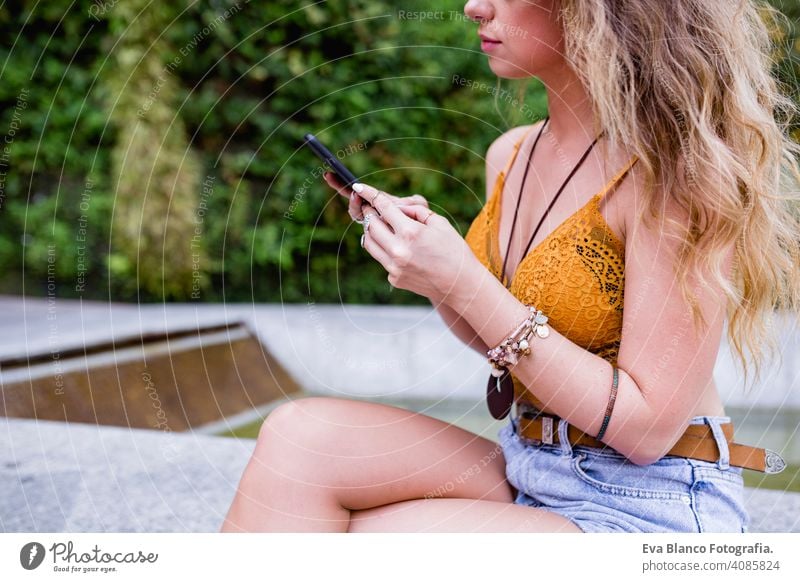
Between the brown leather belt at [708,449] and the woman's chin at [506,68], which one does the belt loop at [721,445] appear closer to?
the brown leather belt at [708,449]

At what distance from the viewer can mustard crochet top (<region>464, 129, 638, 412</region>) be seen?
92cm

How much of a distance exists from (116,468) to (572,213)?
3.81 ft

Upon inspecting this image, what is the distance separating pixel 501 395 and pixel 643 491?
202 mm

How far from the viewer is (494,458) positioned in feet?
3.45

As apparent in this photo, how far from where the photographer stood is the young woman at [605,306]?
2.78ft

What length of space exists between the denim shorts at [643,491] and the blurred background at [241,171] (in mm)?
1723

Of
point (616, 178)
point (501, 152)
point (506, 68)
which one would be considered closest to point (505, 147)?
point (501, 152)

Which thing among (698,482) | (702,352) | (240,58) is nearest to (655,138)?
(702,352)

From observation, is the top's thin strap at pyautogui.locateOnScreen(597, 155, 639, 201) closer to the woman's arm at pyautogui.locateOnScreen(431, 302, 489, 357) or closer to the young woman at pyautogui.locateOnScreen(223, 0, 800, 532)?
the young woman at pyautogui.locateOnScreen(223, 0, 800, 532)

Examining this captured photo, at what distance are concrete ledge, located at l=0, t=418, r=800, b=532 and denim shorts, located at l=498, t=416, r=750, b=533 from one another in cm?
55

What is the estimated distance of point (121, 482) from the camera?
5.19 ft

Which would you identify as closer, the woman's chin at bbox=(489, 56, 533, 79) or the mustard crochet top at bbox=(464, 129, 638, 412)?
the mustard crochet top at bbox=(464, 129, 638, 412)

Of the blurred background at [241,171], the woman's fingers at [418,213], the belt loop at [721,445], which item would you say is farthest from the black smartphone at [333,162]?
the blurred background at [241,171]

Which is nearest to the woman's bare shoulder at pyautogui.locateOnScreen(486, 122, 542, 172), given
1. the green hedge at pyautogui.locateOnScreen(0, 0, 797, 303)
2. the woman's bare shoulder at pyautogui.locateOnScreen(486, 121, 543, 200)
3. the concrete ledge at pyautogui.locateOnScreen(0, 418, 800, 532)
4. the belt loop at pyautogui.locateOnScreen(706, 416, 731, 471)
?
the woman's bare shoulder at pyautogui.locateOnScreen(486, 121, 543, 200)
